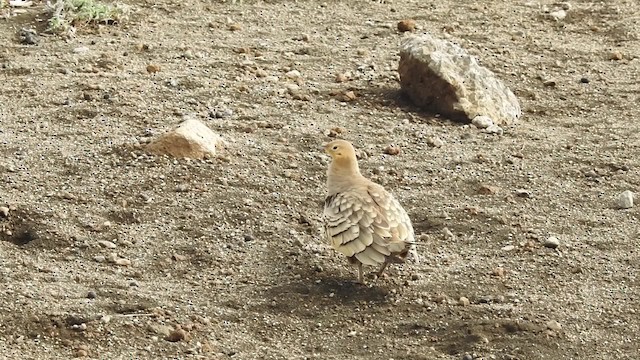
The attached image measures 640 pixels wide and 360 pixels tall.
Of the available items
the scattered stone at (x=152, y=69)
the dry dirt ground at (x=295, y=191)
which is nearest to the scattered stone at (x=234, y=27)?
the dry dirt ground at (x=295, y=191)

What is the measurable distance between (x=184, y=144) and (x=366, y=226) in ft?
5.38

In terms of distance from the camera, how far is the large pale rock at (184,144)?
7.08 metres

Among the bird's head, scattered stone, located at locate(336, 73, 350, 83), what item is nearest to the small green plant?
scattered stone, located at locate(336, 73, 350, 83)

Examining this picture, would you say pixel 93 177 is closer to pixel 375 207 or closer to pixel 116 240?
pixel 116 240

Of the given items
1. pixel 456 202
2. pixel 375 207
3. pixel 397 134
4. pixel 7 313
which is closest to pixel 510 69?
pixel 397 134

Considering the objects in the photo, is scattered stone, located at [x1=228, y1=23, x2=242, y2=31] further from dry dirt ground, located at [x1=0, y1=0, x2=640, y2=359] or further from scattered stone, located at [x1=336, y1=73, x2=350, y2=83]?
scattered stone, located at [x1=336, y1=73, x2=350, y2=83]

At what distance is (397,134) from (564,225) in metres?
1.39

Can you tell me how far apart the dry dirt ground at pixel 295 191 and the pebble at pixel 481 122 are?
77 mm

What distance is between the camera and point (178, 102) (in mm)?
7824

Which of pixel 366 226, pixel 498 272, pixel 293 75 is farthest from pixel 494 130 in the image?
pixel 366 226

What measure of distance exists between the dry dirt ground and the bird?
252 mm

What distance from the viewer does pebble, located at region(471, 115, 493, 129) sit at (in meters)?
7.89

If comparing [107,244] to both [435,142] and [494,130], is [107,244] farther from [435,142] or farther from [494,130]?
[494,130]

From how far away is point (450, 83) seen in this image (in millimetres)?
7848
